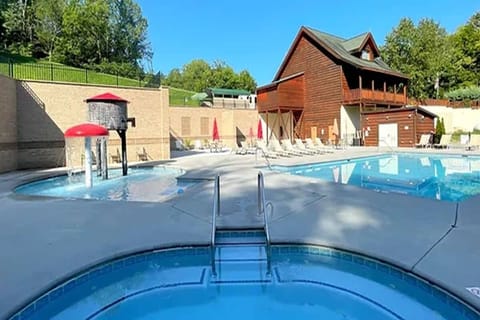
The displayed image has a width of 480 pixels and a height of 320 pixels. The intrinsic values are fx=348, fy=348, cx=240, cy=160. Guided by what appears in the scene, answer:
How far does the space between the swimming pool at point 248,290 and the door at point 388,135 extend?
21.3m

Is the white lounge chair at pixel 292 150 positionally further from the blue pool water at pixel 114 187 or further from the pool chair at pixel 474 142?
the pool chair at pixel 474 142

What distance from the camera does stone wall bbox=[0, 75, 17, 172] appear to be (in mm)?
13055

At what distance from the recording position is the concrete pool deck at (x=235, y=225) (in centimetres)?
382

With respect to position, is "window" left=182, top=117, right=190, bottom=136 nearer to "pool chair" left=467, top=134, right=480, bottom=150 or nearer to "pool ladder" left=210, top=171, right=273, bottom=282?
"pool chair" left=467, top=134, right=480, bottom=150

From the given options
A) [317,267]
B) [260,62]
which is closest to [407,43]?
[260,62]

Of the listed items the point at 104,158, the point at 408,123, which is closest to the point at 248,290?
the point at 104,158

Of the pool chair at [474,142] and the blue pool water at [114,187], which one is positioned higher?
the pool chair at [474,142]

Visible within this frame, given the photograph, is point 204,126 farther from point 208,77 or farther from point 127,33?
point 208,77

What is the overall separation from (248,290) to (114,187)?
7489mm

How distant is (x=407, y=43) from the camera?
40.7 metres

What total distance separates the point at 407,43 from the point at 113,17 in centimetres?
3836

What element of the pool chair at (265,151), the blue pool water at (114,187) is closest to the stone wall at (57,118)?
the blue pool water at (114,187)

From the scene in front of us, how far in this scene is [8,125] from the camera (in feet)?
44.5

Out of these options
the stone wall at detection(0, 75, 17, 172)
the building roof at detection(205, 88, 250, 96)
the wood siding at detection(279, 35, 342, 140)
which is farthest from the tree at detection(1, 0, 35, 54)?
the stone wall at detection(0, 75, 17, 172)
